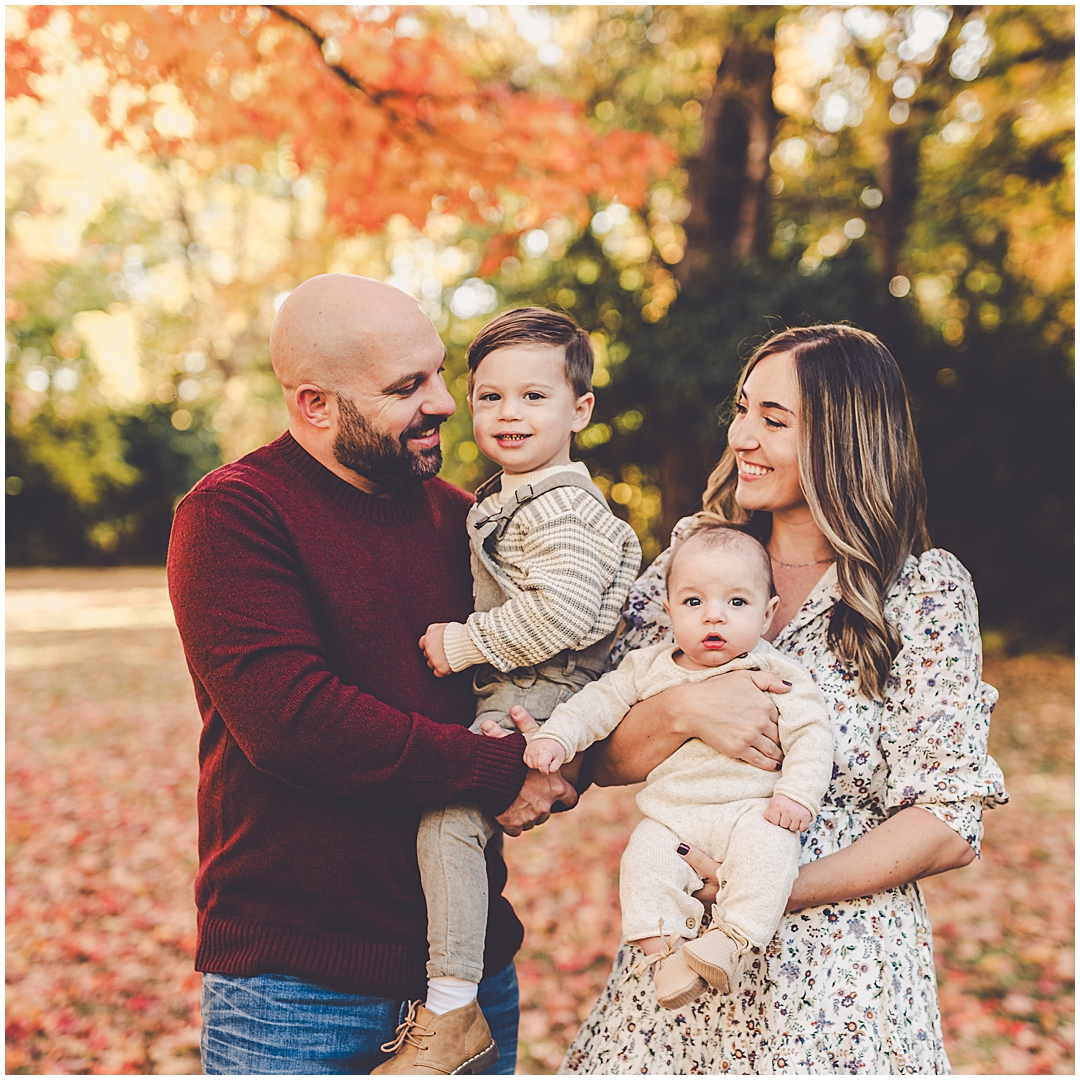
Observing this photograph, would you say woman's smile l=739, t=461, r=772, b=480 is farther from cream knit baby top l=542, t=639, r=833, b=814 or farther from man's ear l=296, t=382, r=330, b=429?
man's ear l=296, t=382, r=330, b=429

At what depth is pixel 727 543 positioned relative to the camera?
2.16 m

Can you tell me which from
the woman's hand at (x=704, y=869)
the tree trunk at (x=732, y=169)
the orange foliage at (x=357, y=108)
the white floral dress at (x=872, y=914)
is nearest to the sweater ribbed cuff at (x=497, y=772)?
the woman's hand at (x=704, y=869)

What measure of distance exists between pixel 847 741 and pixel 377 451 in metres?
1.24

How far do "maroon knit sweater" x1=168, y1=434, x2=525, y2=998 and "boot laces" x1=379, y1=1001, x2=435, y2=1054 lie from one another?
0.05 meters

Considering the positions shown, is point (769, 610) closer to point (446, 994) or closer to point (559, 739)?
point (559, 739)

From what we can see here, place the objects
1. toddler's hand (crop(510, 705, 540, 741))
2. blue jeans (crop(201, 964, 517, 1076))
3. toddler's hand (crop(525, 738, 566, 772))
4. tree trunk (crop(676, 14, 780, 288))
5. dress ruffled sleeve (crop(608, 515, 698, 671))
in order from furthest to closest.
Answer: tree trunk (crop(676, 14, 780, 288))
dress ruffled sleeve (crop(608, 515, 698, 671))
toddler's hand (crop(510, 705, 540, 741))
toddler's hand (crop(525, 738, 566, 772))
blue jeans (crop(201, 964, 517, 1076))

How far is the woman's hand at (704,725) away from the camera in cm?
204

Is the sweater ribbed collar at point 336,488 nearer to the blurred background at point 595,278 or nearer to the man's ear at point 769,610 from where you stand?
the man's ear at point 769,610

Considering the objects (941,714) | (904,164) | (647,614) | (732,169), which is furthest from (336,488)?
(904,164)

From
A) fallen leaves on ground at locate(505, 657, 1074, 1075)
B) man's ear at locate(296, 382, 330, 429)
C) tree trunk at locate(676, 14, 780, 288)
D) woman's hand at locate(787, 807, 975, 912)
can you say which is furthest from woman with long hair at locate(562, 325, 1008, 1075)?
tree trunk at locate(676, 14, 780, 288)

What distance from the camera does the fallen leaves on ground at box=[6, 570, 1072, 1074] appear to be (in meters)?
4.67

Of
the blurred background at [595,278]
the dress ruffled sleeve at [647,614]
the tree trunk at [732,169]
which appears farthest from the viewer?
the tree trunk at [732,169]

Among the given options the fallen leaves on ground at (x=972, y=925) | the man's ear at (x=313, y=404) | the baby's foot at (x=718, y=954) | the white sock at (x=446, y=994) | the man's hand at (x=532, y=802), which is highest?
the man's ear at (x=313, y=404)

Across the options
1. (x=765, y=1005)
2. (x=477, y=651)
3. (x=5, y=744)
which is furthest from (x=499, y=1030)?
(x=5, y=744)
